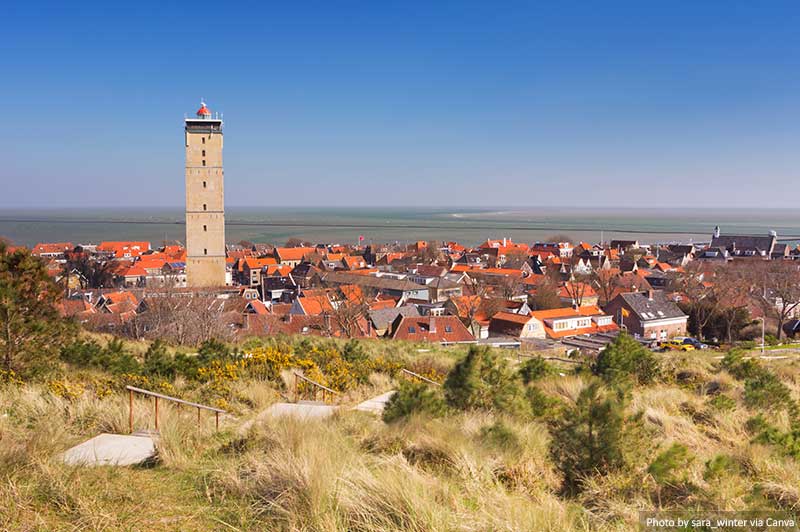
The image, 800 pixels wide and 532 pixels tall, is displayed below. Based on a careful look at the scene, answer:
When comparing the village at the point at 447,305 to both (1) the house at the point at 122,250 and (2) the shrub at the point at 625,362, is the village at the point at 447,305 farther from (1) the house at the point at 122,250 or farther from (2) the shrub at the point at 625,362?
(1) the house at the point at 122,250

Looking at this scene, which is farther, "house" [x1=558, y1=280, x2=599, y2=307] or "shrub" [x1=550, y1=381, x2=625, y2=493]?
"house" [x1=558, y1=280, x2=599, y2=307]

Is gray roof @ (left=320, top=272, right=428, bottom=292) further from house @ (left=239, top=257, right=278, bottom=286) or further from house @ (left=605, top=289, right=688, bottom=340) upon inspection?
house @ (left=605, top=289, right=688, bottom=340)

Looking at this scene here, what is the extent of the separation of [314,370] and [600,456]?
650cm

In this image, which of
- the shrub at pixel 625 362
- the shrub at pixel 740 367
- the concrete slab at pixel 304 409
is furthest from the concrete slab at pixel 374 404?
the shrub at pixel 740 367

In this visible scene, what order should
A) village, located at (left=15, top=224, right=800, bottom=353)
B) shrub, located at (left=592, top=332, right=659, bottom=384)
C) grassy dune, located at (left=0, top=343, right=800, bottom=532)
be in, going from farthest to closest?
village, located at (left=15, top=224, right=800, bottom=353) → shrub, located at (left=592, top=332, right=659, bottom=384) → grassy dune, located at (left=0, top=343, right=800, bottom=532)

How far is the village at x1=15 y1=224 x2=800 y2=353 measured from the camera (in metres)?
28.6

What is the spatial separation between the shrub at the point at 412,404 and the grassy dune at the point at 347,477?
0.16 metres

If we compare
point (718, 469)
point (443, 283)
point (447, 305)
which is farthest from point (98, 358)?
point (443, 283)

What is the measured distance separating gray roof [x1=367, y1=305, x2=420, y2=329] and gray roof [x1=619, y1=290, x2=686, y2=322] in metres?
14.6

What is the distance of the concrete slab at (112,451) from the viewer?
4855 millimetres

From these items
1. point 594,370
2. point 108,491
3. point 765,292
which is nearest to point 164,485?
point 108,491

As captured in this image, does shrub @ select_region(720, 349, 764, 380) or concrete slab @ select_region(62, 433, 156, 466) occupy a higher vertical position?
concrete slab @ select_region(62, 433, 156, 466)

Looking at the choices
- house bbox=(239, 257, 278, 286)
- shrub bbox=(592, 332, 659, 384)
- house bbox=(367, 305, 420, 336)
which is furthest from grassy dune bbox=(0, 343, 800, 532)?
house bbox=(239, 257, 278, 286)

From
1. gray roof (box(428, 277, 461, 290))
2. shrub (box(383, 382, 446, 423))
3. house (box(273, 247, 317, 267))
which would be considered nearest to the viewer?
shrub (box(383, 382, 446, 423))
